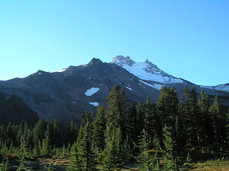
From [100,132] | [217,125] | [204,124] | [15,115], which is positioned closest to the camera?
[100,132]

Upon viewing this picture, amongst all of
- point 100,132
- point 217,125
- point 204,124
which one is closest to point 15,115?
point 100,132

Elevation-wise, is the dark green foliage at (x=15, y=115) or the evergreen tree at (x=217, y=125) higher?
the dark green foliage at (x=15, y=115)

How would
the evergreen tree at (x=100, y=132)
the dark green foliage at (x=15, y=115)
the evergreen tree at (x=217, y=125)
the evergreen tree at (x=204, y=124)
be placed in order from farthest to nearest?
the dark green foliage at (x=15, y=115) < the evergreen tree at (x=217, y=125) < the evergreen tree at (x=204, y=124) < the evergreen tree at (x=100, y=132)

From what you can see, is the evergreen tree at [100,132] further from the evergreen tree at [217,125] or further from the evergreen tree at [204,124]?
the evergreen tree at [217,125]

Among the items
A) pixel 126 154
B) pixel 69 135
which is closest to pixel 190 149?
pixel 126 154

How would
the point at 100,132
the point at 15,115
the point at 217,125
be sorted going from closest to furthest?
the point at 100,132
the point at 217,125
the point at 15,115

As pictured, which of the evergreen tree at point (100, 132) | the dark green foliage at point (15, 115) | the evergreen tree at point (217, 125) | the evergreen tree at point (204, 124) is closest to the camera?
the evergreen tree at point (100, 132)

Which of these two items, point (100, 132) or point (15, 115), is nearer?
point (100, 132)

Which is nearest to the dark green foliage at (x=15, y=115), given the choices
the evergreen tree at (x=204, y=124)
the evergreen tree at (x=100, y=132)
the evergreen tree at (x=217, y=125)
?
the evergreen tree at (x=100, y=132)

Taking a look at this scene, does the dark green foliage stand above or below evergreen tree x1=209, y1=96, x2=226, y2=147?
above

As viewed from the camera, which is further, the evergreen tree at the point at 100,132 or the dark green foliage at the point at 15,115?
the dark green foliage at the point at 15,115

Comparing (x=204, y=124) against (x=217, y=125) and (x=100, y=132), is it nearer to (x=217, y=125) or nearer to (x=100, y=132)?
(x=217, y=125)

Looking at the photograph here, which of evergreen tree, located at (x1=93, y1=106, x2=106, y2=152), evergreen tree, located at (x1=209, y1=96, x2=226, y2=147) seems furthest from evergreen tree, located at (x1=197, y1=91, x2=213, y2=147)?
evergreen tree, located at (x1=93, y1=106, x2=106, y2=152)

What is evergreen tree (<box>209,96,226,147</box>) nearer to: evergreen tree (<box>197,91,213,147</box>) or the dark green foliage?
evergreen tree (<box>197,91,213,147</box>)
